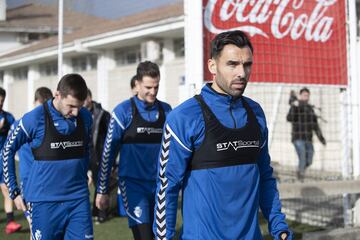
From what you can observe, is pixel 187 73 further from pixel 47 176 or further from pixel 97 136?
pixel 97 136

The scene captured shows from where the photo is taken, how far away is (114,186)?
9.62 meters

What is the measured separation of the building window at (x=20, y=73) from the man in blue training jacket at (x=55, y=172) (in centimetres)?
2856

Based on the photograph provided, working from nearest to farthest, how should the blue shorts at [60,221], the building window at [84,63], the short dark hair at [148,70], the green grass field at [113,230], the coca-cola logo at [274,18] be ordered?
1. the blue shorts at [60,221]
2. the short dark hair at [148,70]
3. the coca-cola logo at [274,18]
4. the green grass field at [113,230]
5. the building window at [84,63]

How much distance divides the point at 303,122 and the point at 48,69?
19.6 metres

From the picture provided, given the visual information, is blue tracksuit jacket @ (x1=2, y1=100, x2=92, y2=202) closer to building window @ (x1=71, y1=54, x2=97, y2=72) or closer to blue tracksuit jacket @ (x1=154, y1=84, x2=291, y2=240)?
blue tracksuit jacket @ (x1=154, y1=84, x2=291, y2=240)

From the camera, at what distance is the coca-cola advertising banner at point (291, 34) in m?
7.06

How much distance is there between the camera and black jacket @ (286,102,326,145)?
12133 millimetres

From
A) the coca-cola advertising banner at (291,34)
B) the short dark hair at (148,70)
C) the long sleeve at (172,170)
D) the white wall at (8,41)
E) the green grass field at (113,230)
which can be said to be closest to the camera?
the long sleeve at (172,170)

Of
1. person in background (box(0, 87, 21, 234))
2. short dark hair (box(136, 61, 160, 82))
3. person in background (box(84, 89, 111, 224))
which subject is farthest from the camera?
person in background (box(84, 89, 111, 224))

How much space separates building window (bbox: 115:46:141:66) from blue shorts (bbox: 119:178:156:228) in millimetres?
16093

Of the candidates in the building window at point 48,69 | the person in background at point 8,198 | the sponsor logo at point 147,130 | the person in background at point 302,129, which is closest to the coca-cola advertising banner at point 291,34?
the sponsor logo at point 147,130

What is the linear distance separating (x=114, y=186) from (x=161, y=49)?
11.3 meters

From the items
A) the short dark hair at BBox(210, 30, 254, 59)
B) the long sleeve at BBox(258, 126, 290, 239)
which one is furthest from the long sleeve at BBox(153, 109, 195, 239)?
the long sleeve at BBox(258, 126, 290, 239)

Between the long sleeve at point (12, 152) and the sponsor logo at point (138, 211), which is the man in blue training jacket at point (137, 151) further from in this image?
the long sleeve at point (12, 152)
